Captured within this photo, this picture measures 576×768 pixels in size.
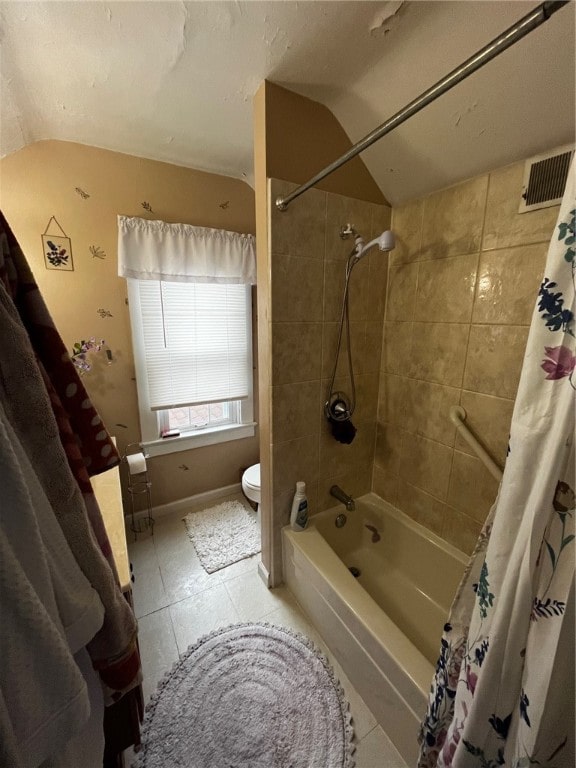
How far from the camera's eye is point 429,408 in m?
1.46

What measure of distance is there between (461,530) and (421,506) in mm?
208

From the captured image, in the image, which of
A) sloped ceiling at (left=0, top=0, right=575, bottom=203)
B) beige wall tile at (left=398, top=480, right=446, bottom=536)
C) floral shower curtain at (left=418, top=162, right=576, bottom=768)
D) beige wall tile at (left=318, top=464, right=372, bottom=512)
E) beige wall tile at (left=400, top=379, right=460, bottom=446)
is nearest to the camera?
floral shower curtain at (left=418, top=162, right=576, bottom=768)

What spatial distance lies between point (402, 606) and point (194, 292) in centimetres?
219

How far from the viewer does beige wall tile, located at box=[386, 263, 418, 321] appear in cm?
147

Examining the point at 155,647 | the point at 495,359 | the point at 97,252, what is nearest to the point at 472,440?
the point at 495,359

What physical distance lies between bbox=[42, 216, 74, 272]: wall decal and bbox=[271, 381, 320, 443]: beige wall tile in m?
1.42

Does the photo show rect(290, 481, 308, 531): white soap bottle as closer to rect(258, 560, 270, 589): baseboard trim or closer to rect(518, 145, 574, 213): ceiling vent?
rect(258, 560, 270, 589): baseboard trim

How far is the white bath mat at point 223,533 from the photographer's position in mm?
1796

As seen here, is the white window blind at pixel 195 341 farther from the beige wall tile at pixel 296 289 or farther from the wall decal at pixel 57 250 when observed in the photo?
the beige wall tile at pixel 296 289

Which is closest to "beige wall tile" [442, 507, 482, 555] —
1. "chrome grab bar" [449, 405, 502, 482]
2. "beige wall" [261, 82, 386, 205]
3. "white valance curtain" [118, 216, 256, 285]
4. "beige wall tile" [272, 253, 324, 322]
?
"chrome grab bar" [449, 405, 502, 482]

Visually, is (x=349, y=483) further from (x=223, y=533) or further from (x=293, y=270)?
(x=293, y=270)

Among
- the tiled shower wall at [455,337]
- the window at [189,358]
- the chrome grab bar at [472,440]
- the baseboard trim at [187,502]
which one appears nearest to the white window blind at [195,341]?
the window at [189,358]

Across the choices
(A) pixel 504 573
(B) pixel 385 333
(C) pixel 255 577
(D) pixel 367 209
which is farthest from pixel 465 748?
(D) pixel 367 209

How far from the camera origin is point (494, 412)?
4.01ft
